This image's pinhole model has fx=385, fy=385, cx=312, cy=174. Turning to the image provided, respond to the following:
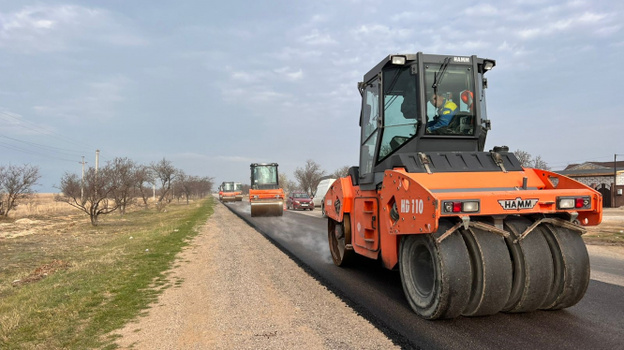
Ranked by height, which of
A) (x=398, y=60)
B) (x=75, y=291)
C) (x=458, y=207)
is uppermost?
(x=398, y=60)

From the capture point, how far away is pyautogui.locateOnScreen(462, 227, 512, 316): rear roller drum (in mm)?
4094

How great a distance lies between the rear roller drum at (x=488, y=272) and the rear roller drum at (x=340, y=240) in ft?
9.86

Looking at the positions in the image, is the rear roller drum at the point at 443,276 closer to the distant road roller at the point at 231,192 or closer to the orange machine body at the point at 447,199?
the orange machine body at the point at 447,199

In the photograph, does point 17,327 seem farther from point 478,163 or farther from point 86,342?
point 478,163

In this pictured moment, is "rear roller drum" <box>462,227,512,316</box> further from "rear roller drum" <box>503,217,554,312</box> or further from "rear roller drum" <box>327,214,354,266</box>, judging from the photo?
Result: "rear roller drum" <box>327,214,354,266</box>

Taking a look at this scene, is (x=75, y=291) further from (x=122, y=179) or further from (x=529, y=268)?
(x=122, y=179)

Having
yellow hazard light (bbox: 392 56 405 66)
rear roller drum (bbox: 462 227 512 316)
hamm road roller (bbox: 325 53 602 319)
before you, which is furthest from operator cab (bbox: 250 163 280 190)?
rear roller drum (bbox: 462 227 512 316)

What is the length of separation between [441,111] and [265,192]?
65.5 ft

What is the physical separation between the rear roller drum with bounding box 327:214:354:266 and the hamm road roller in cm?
57

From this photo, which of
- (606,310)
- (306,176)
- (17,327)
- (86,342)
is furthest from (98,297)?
(306,176)

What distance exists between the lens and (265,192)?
81.5 ft

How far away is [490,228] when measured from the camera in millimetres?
4152

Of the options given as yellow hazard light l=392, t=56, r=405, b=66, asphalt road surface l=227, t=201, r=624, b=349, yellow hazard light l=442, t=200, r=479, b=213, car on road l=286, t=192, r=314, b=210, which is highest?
yellow hazard light l=392, t=56, r=405, b=66

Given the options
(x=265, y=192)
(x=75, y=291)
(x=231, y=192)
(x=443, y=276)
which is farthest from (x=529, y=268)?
(x=231, y=192)
